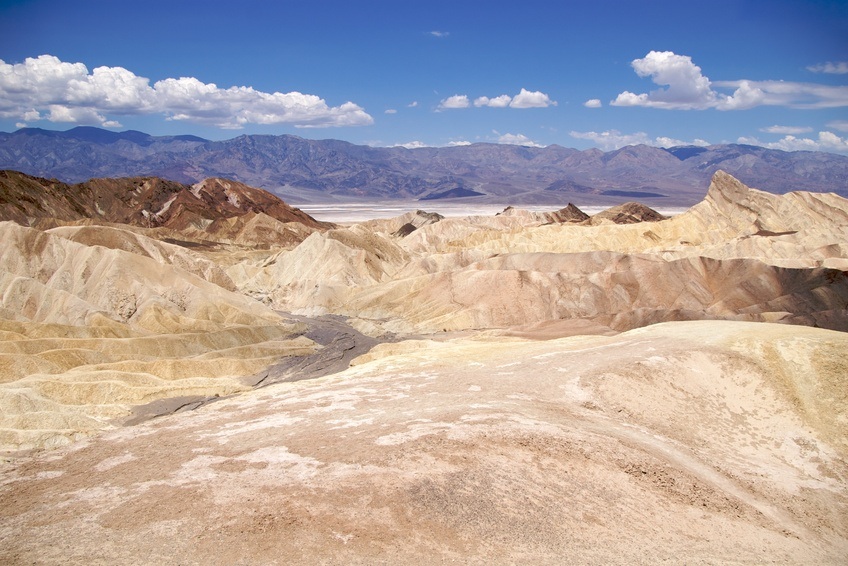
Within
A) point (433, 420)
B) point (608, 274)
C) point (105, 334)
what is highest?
point (608, 274)

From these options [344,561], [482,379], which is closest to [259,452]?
[344,561]

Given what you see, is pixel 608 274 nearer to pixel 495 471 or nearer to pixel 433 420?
pixel 433 420

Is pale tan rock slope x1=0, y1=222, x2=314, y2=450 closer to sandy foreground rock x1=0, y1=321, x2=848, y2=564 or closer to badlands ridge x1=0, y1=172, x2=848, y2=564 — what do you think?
badlands ridge x1=0, y1=172, x2=848, y2=564

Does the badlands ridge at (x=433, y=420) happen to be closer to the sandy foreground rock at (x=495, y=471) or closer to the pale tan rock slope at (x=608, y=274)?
the sandy foreground rock at (x=495, y=471)

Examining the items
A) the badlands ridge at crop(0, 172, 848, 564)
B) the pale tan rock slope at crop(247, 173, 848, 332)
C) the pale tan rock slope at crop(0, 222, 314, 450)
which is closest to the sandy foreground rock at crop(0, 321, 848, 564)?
the badlands ridge at crop(0, 172, 848, 564)

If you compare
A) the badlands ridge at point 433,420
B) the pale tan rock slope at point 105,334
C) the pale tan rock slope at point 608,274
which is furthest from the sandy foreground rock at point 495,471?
the pale tan rock slope at point 608,274

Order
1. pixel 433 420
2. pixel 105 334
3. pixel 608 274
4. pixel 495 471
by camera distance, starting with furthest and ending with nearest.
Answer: pixel 608 274
pixel 105 334
pixel 433 420
pixel 495 471

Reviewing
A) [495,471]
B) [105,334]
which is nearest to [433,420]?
[495,471]

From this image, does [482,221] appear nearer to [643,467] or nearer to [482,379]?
[482,379]
